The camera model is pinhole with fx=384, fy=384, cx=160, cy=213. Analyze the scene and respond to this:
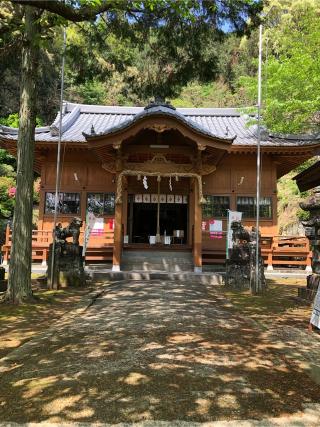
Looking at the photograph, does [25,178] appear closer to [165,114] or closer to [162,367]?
[162,367]

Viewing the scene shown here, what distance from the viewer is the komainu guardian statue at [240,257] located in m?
10.7

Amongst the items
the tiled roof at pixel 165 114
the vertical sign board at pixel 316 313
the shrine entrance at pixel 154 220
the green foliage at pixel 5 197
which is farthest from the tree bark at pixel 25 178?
the green foliage at pixel 5 197

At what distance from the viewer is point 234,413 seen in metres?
3.16

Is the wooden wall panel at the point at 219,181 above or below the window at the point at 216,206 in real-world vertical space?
above

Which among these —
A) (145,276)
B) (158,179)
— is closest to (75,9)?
(145,276)

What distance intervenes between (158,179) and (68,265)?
4.92 m

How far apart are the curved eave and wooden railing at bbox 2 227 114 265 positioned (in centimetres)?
466

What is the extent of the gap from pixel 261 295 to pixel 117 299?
3.63 metres

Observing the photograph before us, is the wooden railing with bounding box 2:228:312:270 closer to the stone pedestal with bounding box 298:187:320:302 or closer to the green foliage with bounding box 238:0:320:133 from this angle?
the green foliage with bounding box 238:0:320:133

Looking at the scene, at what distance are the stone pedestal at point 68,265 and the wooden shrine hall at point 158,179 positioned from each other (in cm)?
248

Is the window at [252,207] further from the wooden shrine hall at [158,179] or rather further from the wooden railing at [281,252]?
the wooden railing at [281,252]

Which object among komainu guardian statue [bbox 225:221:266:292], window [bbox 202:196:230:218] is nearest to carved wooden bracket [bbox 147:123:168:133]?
komainu guardian statue [bbox 225:221:266:292]

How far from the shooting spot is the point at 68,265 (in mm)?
10758

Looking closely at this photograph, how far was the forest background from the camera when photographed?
9.14 metres
